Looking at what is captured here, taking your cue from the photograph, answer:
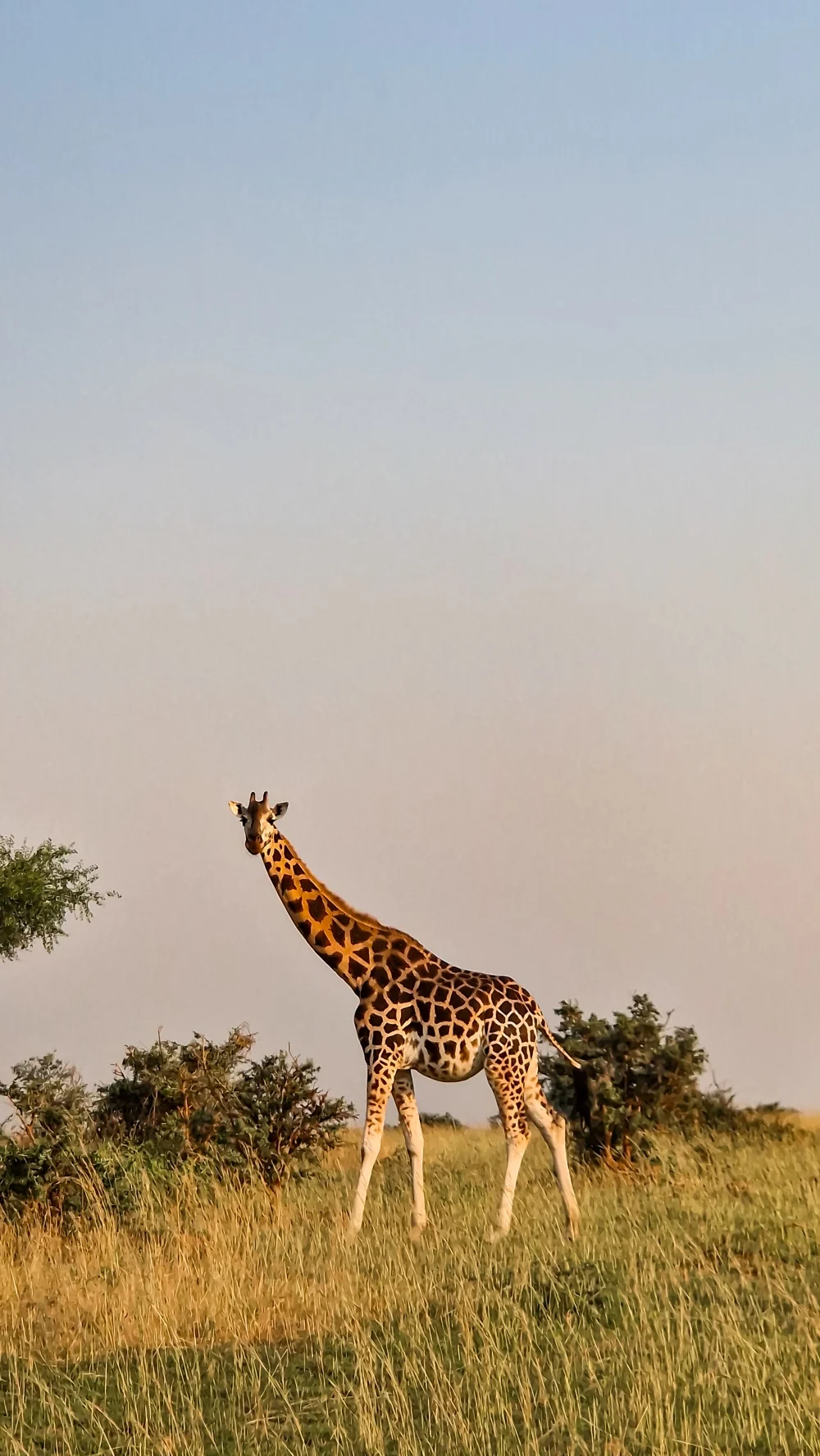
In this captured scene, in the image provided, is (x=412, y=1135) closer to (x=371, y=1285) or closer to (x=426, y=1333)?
(x=371, y=1285)

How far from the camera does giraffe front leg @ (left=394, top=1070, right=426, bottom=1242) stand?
53.1 feet

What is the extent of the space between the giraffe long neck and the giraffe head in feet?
0.50

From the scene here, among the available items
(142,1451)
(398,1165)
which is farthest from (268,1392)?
(398,1165)

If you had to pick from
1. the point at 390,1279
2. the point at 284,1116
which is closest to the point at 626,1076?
the point at 284,1116

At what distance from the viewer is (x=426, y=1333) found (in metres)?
11.4

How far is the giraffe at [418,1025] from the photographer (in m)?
16.6

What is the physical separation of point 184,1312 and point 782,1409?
4894mm

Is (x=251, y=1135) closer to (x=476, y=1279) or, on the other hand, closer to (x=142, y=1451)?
(x=476, y=1279)

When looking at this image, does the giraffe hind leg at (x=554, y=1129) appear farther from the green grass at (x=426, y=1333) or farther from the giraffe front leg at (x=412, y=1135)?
the giraffe front leg at (x=412, y=1135)

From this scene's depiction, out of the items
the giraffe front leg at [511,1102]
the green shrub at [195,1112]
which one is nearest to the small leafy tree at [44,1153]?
the green shrub at [195,1112]

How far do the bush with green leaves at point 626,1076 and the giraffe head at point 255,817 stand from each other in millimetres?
6941

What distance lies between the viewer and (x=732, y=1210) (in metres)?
15.7

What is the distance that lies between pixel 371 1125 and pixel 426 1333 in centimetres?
500

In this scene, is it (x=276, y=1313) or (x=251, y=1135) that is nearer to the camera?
(x=276, y=1313)
